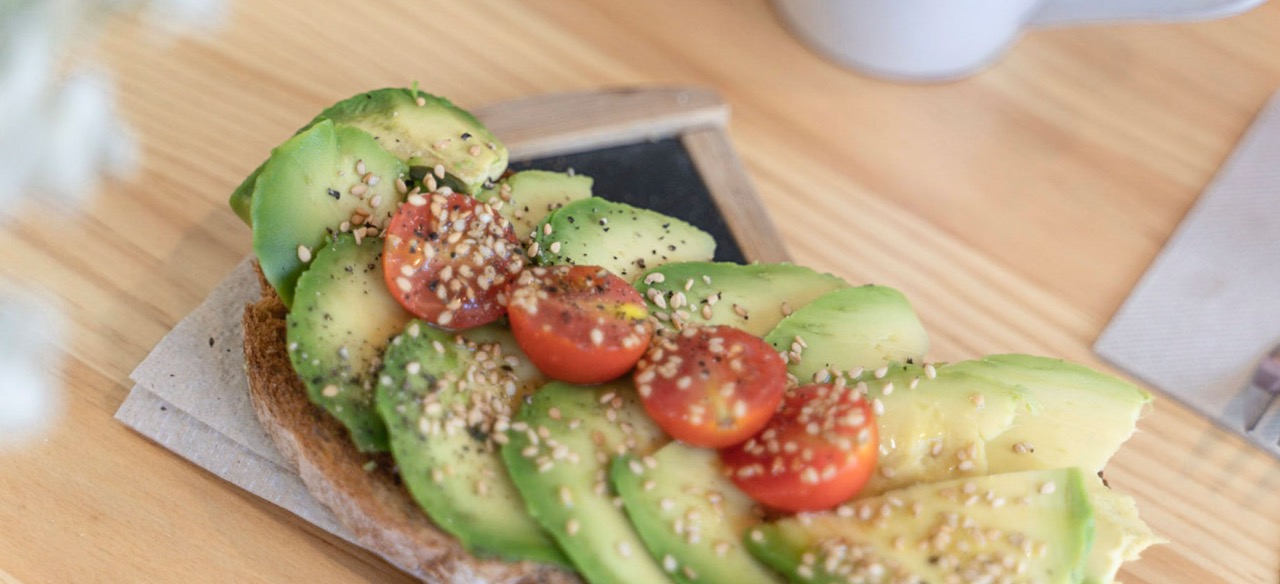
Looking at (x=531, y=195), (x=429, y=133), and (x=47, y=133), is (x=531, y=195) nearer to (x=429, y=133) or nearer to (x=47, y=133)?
(x=429, y=133)

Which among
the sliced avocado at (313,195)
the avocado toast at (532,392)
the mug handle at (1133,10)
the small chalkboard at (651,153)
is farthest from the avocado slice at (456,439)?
the mug handle at (1133,10)

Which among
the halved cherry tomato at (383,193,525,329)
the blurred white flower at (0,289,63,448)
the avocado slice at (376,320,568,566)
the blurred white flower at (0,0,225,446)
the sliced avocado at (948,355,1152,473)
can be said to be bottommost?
the blurred white flower at (0,289,63,448)

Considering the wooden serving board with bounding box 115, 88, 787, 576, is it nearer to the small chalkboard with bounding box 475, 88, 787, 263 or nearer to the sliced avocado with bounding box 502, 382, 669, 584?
the small chalkboard with bounding box 475, 88, 787, 263

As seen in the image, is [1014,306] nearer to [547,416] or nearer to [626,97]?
[626,97]

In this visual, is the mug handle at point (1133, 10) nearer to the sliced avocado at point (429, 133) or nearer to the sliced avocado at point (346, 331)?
the sliced avocado at point (429, 133)

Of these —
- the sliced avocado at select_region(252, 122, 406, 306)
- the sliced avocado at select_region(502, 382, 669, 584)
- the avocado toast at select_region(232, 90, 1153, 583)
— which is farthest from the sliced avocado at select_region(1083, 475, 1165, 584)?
the sliced avocado at select_region(252, 122, 406, 306)

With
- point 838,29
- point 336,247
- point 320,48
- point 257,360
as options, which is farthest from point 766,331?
point 320,48
